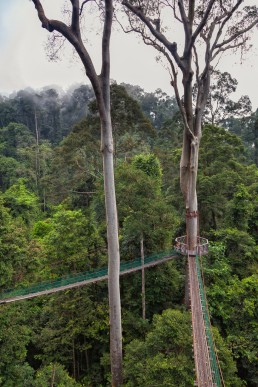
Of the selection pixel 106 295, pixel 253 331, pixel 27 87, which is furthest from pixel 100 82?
pixel 27 87

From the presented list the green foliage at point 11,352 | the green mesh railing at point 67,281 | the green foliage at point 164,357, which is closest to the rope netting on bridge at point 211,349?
the green foliage at point 164,357

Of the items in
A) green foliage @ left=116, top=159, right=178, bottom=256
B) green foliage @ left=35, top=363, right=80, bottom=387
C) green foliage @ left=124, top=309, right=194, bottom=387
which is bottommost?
green foliage @ left=35, top=363, right=80, bottom=387

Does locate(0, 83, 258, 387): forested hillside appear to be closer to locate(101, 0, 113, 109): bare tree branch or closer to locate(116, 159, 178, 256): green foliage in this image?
locate(116, 159, 178, 256): green foliage

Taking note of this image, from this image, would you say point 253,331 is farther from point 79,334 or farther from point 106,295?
point 79,334

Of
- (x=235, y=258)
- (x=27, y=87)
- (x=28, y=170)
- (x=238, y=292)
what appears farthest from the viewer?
(x=27, y=87)

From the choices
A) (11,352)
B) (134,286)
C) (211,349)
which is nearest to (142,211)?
(134,286)

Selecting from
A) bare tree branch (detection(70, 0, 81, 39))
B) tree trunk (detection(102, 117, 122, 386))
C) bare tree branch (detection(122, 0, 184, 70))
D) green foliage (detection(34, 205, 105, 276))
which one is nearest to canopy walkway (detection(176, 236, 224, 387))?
tree trunk (detection(102, 117, 122, 386))

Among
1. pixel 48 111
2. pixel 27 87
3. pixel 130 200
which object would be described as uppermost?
pixel 27 87

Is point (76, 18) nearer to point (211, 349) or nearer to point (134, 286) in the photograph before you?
point (211, 349)
